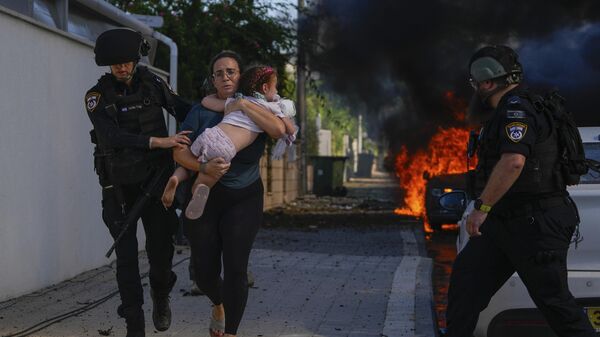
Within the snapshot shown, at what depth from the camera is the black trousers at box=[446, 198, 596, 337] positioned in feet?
14.5

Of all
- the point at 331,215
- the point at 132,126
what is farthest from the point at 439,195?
the point at 132,126

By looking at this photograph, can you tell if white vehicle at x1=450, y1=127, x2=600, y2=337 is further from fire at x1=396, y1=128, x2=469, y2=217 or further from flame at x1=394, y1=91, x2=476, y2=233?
fire at x1=396, y1=128, x2=469, y2=217

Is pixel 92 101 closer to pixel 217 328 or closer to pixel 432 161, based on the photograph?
pixel 217 328

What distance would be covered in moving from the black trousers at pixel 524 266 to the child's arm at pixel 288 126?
1.12 meters

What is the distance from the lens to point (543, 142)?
447 cm

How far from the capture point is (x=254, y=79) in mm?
5055

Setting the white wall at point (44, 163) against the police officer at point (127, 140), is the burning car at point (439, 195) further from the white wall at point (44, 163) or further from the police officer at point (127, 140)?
the police officer at point (127, 140)

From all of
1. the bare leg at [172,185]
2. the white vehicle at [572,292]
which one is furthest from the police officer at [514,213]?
the bare leg at [172,185]

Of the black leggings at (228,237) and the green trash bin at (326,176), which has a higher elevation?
the black leggings at (228,237)

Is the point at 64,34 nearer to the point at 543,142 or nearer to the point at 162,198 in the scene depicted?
the point at 162,198

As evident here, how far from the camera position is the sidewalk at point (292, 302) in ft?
20.6

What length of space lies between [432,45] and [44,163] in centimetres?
1432

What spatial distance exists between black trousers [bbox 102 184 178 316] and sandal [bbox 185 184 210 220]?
1.92 feet

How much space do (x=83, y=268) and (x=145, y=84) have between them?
3874 millimetres
